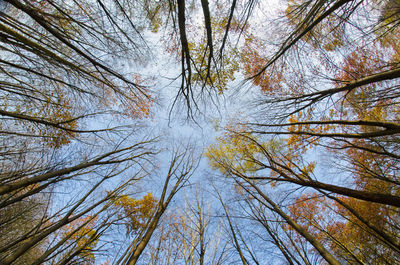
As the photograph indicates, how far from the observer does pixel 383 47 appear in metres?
5.09

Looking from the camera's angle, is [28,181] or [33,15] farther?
[28,181]

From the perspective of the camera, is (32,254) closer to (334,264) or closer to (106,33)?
(106,33)

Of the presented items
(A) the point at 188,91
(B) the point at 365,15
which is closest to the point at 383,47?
(B) the point at 365,15

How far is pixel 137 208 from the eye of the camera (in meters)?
6.71

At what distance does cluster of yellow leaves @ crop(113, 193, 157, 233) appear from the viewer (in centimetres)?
591

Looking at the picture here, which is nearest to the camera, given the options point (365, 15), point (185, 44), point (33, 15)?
point (33, 15)

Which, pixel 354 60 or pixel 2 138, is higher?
pixel 354 60

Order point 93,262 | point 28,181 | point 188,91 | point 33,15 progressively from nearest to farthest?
1. point 33,15
2. point 28,181
3. point 188,91
4. point 93,262

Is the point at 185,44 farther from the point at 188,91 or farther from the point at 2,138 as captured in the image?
the point at 2,138

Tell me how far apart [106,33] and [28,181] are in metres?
3.39

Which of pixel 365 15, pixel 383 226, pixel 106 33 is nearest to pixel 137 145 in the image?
pixel 106 33

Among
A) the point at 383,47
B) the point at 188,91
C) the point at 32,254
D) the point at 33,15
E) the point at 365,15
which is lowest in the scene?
the point at 32,254

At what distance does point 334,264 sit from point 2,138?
28.9ft

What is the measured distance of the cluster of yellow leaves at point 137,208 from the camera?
19.4 feet
